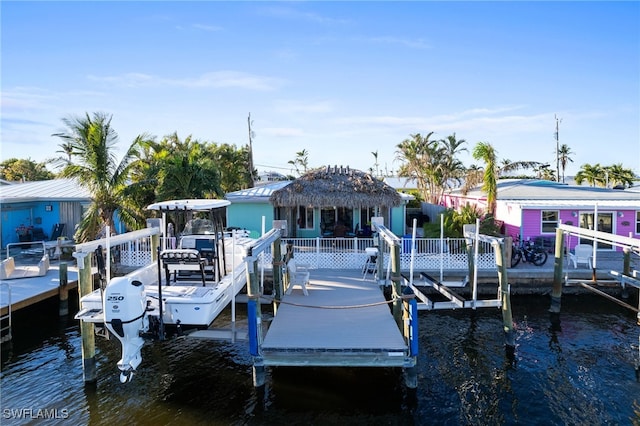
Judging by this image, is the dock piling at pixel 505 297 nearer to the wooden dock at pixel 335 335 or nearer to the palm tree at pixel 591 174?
the wooden dock at pixel 335 335

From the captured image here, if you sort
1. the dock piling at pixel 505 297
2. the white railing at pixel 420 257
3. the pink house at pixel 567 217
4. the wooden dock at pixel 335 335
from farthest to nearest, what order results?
1. the pink house at pixel 567 217
2. the white railing at pixel 420 257
3. the dock piling at pixel 505 297
4. the wooden dock at pixel 335 335

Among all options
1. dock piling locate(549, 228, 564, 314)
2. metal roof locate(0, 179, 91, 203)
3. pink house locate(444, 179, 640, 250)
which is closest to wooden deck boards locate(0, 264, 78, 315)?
metal roof locate(0, 179, 91, 203)

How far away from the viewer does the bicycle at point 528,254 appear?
1553cm

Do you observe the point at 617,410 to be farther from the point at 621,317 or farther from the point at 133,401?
the point at 133,401

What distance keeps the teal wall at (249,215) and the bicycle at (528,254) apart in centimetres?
1056

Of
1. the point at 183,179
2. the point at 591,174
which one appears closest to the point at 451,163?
the point at 591,174

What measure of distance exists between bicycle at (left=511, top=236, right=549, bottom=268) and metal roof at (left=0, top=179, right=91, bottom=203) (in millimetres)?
19163

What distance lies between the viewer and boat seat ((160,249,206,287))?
9.05 m

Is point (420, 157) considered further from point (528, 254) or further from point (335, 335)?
point (335, 335)

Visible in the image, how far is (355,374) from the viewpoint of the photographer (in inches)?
370

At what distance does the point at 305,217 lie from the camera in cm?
2116

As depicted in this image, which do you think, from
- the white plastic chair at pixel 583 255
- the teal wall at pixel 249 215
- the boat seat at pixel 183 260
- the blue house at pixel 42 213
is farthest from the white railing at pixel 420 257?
the blue house at pixel 42 213

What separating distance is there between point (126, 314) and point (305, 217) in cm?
1403

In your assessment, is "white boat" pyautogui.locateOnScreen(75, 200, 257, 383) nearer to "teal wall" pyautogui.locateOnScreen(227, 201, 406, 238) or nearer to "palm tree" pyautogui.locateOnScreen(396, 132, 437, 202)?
"teal wall" pyautogui.locateOnScreen(227, 201, 406, 238)
